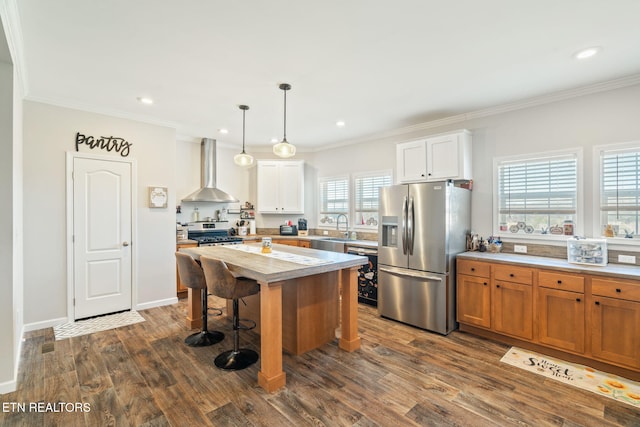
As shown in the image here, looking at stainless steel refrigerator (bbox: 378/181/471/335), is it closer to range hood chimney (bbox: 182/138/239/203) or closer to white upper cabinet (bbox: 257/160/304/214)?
white upper cabinet (bbox: 257/160/304/214)

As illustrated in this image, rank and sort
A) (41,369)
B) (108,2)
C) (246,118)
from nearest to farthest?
1. (108,2)
2. (41,369)
3. (246,118)

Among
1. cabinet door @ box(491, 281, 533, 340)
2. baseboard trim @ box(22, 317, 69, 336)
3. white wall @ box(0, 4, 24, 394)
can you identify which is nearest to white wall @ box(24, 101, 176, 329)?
baseboard trim @ box(22, 317, 69, 336)

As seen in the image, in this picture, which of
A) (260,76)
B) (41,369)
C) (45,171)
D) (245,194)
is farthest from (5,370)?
(245,194)

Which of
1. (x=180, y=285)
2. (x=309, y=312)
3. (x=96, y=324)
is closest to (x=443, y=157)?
(x=309, y=312)

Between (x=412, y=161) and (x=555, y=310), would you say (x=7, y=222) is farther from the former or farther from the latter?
(x=555, y=310)

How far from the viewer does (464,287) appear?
353 centimetres

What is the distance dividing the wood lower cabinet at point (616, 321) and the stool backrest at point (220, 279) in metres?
3.23

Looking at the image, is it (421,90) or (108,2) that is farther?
(421,90)

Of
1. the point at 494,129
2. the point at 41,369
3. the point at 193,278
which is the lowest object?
the point at 41,369

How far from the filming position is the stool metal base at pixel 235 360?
2725 mm

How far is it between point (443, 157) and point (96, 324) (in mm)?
4914

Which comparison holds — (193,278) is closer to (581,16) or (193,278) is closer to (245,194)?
(245,194)

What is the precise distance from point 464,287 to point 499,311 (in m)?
0.41

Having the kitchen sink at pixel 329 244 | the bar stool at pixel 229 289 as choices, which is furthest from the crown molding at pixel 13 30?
the kitchen sink at pixel 329 244
